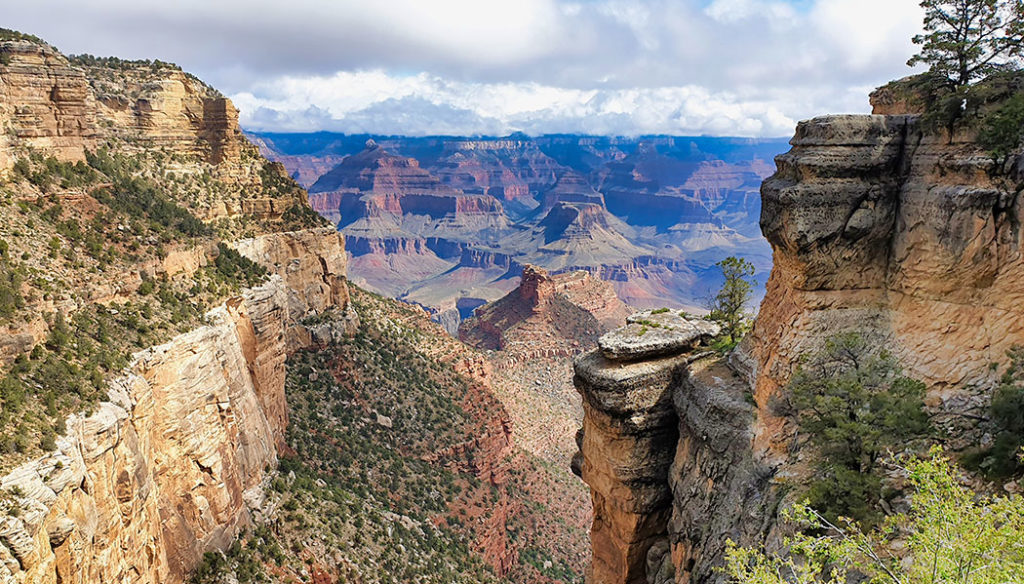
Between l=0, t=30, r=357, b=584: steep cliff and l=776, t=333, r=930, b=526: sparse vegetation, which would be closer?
l=776, t=333, r=930, b=526: sparse vegetation

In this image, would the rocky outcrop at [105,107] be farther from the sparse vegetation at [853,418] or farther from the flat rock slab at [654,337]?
the sparse vegetation at [853,418]

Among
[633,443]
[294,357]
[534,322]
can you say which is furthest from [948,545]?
[534,322]

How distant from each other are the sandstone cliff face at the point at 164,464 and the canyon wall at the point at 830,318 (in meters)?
18.5

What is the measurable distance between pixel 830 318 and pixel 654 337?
788 centimetres

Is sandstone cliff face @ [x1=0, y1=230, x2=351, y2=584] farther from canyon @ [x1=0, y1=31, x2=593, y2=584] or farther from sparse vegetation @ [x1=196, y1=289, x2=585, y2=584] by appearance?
sparse vegetation @ [x1=196, y1=289, x2=585, y2=584]

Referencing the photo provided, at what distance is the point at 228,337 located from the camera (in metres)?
32.1

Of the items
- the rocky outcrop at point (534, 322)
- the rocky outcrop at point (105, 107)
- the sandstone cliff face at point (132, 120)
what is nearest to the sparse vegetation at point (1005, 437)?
the sandstone cliff face at point (132, 120)

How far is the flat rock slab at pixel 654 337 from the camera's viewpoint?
27203 millimetres

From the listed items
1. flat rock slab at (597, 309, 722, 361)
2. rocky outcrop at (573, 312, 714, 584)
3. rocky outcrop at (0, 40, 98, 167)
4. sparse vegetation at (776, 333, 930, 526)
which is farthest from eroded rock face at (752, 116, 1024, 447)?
rocky outcrop at (0, 40, 98, 167)

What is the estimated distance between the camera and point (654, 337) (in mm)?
27797

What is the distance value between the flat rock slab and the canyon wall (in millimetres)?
632

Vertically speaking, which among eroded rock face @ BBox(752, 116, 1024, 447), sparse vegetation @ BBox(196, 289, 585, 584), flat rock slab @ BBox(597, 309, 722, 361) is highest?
eroded rock face @ BBox(752, 116, 1024, 447)

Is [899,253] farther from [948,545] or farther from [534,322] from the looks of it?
[534,322]

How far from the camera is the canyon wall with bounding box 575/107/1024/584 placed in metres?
17.9
